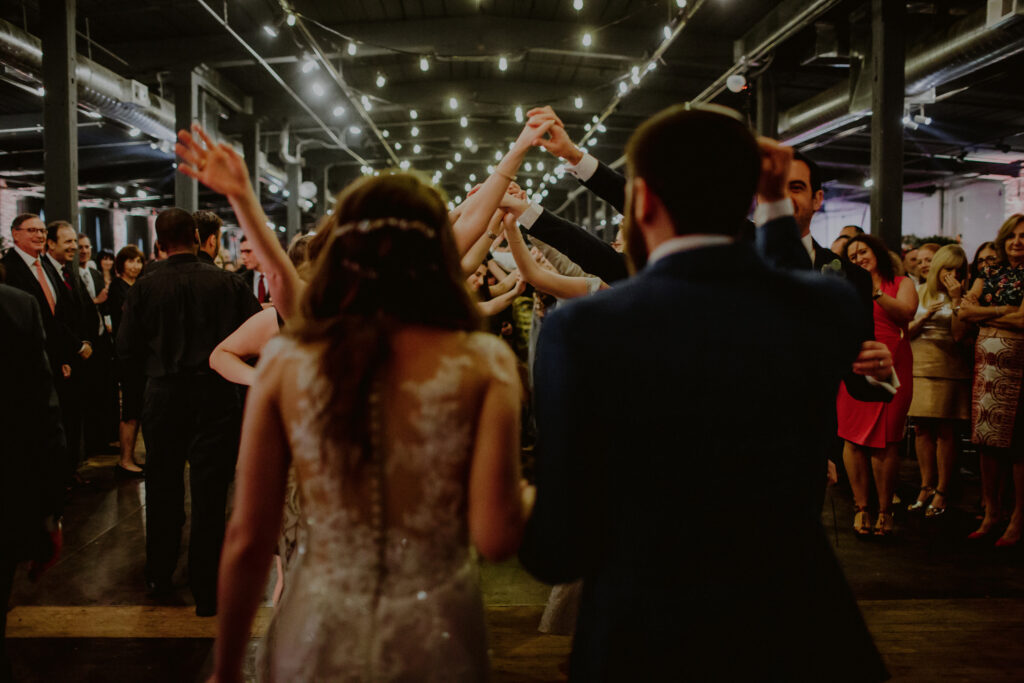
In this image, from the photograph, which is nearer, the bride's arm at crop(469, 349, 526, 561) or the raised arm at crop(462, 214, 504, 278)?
the bride's arm at crop(469, 349, 526, 561)

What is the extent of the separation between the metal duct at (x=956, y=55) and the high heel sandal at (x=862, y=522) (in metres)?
4.00

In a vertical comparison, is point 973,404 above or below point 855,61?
below

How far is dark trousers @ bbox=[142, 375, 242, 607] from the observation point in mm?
3055

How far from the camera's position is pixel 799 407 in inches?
38.2

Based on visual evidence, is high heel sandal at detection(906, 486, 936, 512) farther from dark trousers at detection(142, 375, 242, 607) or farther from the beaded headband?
the beaded headband

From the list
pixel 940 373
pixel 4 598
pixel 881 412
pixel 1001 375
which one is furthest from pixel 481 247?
pixel 940 373

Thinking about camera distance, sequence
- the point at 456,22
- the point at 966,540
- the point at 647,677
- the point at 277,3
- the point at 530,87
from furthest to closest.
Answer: the point at 530,87 → the point at 456,22 → the point at 277,3 → the point at 966,540 → the point at 647,677

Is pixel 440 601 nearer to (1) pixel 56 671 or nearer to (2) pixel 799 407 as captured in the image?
(2) pixel 799 407

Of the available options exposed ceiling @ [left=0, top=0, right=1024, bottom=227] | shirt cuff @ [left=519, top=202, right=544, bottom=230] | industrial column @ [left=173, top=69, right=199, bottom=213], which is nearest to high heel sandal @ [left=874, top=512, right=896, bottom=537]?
shirt cuff @ [left=519, top=202, right=544, bottom=230]

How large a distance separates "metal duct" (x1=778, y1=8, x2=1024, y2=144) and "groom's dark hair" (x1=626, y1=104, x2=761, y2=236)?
5.89 m

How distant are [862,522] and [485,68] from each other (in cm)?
910

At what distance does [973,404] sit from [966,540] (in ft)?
2.58

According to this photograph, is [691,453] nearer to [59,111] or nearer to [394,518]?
[394,518]

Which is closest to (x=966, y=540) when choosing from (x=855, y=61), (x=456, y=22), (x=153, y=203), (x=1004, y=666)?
(x=1004, y=666)
